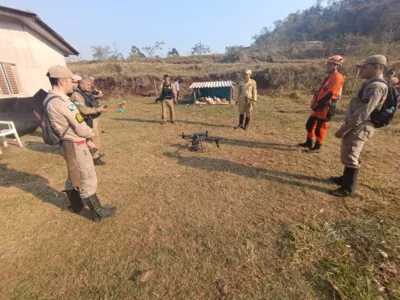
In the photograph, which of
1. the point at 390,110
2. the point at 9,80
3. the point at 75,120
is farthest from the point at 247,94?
the point at 9,80

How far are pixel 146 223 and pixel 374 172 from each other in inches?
183

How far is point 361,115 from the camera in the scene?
114 inches

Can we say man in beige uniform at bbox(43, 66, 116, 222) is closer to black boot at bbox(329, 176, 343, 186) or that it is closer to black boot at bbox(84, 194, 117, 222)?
black boot at bbox(84, 194, 117, 222)

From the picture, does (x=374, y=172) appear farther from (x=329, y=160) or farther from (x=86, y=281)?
(x=86, y=281)

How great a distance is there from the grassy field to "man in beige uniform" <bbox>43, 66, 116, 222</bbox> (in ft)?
2.04

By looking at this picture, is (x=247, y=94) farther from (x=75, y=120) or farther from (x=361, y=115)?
(x=75, y=120)

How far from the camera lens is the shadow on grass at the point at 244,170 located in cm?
390

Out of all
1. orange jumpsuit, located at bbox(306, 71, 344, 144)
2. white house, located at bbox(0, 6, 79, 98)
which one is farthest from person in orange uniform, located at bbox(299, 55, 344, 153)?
white house, located at bbox(0, 6, 79, 98)

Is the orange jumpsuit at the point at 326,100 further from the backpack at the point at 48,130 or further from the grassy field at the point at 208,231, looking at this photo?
the backpack at the point at 48,130

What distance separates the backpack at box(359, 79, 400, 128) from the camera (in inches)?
112

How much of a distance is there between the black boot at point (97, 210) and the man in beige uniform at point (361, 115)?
3.83m

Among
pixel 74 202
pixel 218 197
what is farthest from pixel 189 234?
pixel 74 202

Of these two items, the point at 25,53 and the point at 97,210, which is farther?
the point at 25,53

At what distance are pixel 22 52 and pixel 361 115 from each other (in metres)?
11.3
